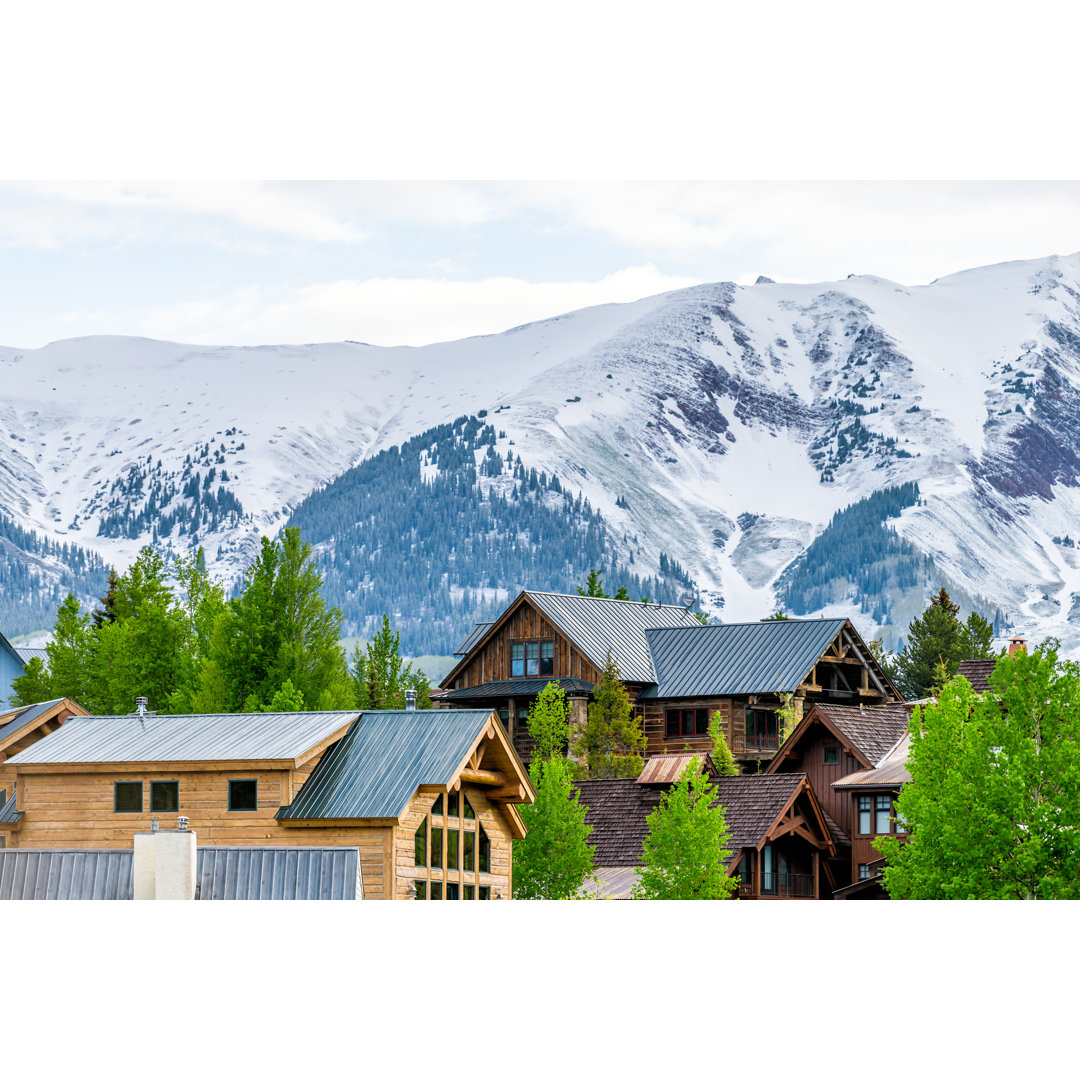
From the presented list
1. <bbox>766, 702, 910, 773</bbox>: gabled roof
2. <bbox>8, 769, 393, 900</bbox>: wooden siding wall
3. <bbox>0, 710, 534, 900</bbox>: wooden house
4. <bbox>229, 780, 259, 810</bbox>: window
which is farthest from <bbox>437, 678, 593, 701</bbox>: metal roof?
<bbox>229, 780, 259, 810</bbox>: window

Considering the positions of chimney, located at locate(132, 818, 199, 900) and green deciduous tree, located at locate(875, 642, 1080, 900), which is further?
green deciduous tree, located at locate(875, 642, 1080, 900)

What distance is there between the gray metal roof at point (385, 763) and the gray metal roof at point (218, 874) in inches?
135

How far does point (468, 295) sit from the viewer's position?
5138cm

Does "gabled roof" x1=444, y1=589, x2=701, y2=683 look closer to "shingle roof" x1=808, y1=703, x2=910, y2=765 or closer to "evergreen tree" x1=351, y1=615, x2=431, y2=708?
"evergreen tree" x1=351, y1=615, x2=431, y2=708

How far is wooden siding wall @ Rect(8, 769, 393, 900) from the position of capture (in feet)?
104

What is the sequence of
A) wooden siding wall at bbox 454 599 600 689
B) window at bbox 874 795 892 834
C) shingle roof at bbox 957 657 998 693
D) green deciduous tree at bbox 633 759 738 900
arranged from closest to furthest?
1. green deciduous tree at bbox 633 759 738 900
2. window at bbox 874 795 892 834
3. shingle roof at bbox 957 657 998 693
4. wooden siding wall at bbox 454 599 600 689

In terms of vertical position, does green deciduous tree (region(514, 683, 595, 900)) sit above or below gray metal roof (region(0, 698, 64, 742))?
below

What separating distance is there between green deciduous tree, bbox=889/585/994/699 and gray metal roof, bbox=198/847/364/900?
55863 millimetres

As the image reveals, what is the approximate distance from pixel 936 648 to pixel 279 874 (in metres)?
60.4

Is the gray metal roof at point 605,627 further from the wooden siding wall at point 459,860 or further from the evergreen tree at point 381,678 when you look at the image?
the wooden siding wall at point 459,860

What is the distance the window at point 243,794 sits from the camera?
108 feet

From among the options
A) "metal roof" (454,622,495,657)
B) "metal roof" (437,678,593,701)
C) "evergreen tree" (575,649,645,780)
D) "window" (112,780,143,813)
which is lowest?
"window" (112,780,143,813)
